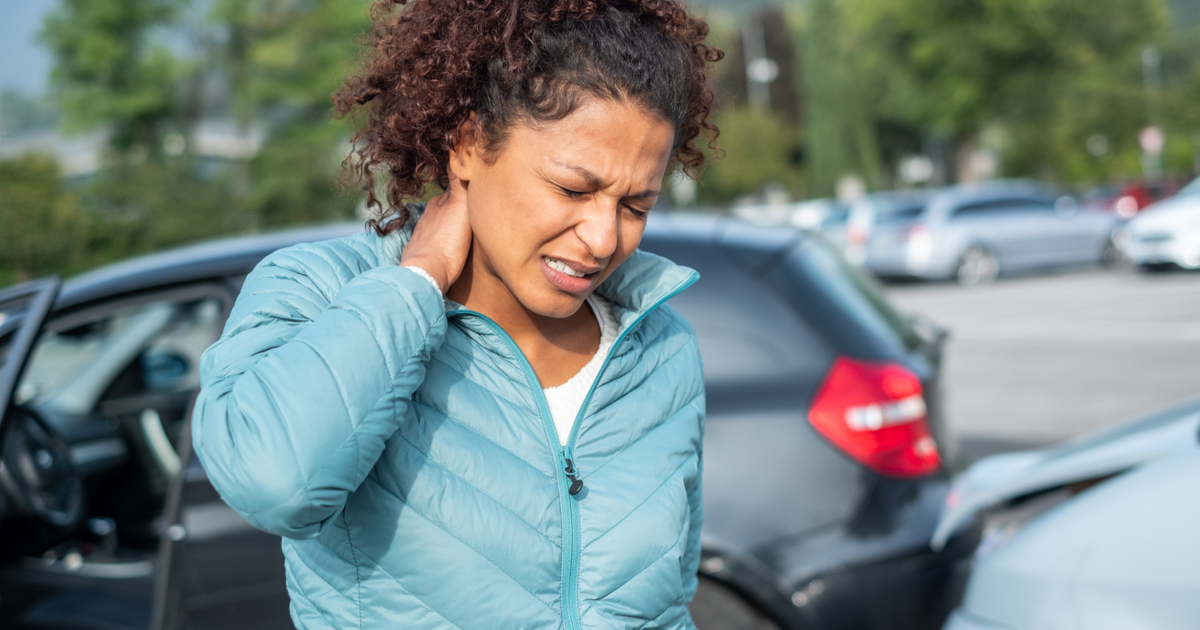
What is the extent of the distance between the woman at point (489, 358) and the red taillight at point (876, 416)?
1177 mm

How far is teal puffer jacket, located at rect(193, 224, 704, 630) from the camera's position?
1146 millimetres

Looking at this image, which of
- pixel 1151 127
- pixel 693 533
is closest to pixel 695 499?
pixel 693 533

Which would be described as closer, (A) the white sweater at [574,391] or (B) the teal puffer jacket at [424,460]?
(B) the teal puffer jacket at [424,460]

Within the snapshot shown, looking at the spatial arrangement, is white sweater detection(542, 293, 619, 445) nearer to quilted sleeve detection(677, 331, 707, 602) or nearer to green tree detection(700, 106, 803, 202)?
quilted sleeve detection(677, 331, 707, 602)

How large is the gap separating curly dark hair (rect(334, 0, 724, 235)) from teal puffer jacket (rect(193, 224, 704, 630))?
0.17 meters

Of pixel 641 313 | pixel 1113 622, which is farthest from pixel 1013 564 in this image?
pixel 641 313

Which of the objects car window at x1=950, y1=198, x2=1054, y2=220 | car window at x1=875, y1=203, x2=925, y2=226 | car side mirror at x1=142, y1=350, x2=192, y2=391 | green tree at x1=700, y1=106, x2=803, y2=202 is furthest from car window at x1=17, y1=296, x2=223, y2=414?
green tree at x1=700, y1=106, x2=803, y2=202

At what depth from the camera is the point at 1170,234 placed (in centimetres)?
1351

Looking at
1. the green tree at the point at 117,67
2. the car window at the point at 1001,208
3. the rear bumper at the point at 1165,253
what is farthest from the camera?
the green tree at the point at 117,67

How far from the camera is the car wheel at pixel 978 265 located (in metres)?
15.9

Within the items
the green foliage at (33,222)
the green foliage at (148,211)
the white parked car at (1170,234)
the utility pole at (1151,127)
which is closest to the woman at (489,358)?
the white parked car at (1170,234)

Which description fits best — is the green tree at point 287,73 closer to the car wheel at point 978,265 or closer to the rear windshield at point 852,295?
the car wheel at point 978,265

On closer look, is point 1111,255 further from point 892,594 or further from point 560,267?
point 560,267

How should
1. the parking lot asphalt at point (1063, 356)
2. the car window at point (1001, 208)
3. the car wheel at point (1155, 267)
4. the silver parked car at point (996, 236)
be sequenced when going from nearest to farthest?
1. the parking lot asphalt at point (1063, 356)
2. the car wheel at point (1155, 267)
3. the silver parked car at point (996, 236)
4. the car window at point (1001, 208)
